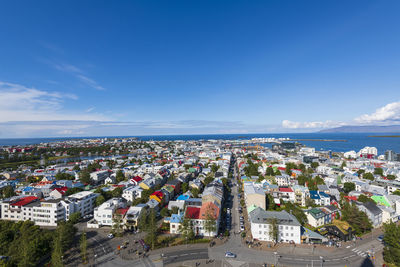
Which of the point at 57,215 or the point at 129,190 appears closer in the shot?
the point at 57,215

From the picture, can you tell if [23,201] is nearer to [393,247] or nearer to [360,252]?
[360,252]

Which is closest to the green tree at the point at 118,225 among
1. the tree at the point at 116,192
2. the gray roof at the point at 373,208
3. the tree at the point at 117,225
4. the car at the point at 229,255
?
the tree at the point at 117,225

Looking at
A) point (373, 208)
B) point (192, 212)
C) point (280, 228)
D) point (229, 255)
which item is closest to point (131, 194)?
point (192, 212)

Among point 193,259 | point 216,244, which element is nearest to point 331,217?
point 216,244

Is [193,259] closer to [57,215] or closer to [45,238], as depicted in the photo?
[45,238]

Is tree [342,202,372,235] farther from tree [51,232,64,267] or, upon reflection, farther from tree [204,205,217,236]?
tree [51,232,64,267]

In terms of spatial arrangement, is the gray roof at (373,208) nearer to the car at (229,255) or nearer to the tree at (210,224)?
the car at (229,255)
